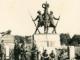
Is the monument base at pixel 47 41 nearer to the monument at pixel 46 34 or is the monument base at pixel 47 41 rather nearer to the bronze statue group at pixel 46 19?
the monument at pixel 46 34

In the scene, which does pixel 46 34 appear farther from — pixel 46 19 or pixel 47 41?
pixel 46 19

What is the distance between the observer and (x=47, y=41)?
113 feet

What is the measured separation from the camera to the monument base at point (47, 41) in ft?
113

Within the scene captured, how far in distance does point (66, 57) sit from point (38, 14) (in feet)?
10.2

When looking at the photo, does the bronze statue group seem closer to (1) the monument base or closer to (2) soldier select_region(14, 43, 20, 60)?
(1) the monument base

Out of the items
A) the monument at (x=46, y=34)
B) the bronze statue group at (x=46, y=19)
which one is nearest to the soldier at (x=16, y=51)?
the monument at (x=46, y=34)

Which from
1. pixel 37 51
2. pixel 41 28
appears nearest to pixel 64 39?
pixel 41 28

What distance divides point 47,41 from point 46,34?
517 mm

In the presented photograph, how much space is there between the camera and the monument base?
34.3 meters

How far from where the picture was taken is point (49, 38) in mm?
34562

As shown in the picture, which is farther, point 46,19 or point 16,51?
point 46,19

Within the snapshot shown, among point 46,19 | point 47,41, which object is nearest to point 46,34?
point 47,41

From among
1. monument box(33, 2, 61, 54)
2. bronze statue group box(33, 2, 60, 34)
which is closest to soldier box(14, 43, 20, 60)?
monument box(33, 2, 61, 54)

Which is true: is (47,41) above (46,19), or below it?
below
